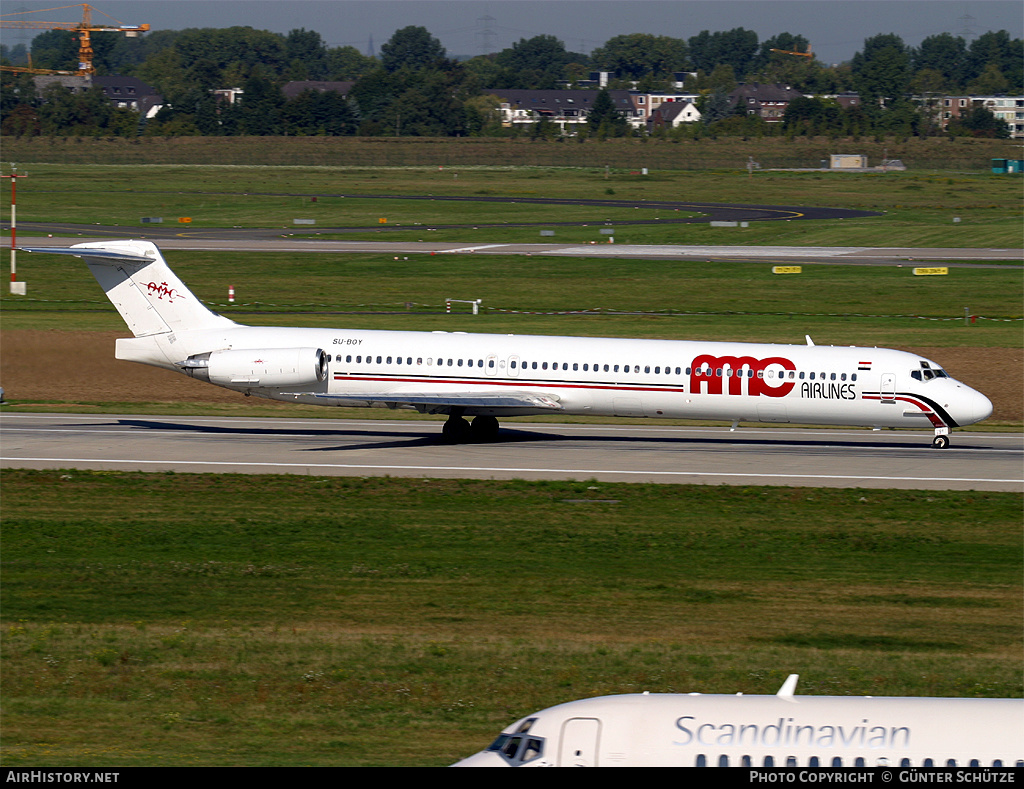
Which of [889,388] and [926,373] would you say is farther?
[926,373]

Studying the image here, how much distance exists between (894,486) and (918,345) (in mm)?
24810

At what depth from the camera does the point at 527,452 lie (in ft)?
129

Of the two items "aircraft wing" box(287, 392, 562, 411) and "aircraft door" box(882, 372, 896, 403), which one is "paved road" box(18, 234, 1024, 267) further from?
"aircraft wing" box(287, 392, 562, 411)

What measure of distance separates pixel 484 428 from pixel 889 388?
1304 centimetres

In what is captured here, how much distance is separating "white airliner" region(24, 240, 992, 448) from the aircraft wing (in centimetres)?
4

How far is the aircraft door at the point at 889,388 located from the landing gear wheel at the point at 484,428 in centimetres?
1243

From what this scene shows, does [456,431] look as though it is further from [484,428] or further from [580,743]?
[580,743]

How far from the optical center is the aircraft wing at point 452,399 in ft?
128

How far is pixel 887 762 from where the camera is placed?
10867mm

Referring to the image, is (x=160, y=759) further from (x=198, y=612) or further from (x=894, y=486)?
(x=894, y=486)

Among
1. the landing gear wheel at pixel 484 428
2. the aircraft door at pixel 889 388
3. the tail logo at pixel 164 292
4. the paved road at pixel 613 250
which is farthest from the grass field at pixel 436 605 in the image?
the paved road at pixel 613 250

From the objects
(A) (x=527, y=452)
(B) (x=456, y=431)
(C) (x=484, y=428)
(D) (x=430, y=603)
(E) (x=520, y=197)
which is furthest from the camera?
(E) (x=520, y=197)

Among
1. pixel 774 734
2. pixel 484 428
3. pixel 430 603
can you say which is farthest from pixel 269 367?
pixel 774 734

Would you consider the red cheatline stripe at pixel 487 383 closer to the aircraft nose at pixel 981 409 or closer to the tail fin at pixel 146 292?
the tail fin at pixel 146 292
